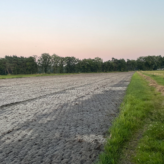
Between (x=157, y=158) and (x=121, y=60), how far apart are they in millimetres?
163650

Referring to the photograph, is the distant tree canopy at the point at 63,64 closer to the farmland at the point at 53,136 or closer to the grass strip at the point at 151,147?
the farmland at the point at 53,136

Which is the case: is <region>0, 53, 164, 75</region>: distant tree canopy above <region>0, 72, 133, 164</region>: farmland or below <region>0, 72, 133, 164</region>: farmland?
above

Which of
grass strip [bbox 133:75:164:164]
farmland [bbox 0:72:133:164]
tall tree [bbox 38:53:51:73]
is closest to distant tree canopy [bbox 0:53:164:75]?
tall tree [bbox 38:53:51:73]

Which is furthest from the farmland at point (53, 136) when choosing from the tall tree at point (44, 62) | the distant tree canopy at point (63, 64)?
the tall tree at point (44, 62)

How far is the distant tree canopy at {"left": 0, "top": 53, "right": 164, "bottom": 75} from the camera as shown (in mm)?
105694

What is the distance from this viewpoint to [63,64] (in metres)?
126

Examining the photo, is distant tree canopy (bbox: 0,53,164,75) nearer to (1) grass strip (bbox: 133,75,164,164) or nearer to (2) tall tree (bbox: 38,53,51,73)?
(2) tall tree (bbox: 38,53,51,73)

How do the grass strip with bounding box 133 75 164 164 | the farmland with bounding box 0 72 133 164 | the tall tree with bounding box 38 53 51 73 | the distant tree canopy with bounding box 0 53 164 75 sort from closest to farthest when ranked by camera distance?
the grass strip with bounding box 133 75 164 164 → the farmland with bounding box 0 72 133 164 → the distant tree canopy with bounding box 0 53 164 75 → the tall tree with bounding box 38 53 51 73

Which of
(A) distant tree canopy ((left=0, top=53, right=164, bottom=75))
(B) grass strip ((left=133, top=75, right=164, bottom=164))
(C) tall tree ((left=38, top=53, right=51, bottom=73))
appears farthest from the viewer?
(C) tall tree ((left=38, top=53, right=51, bottom=73))

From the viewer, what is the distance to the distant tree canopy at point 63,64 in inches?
4161

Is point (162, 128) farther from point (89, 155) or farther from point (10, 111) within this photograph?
point (10, 111)

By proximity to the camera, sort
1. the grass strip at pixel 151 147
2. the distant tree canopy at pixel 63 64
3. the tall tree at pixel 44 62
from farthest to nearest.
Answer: the tall tree at pixel 44 62 → the distant tree canopy at pixel 63 64 → the grass strip at pixel 151 147

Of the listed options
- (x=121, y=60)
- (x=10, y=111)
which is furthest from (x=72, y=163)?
(x=121, y=60)

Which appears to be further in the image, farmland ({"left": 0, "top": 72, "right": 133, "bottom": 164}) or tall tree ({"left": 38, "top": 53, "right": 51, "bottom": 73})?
tall tree ({"left": 38, "top": 53, "right": 51, "bottom": 73})
